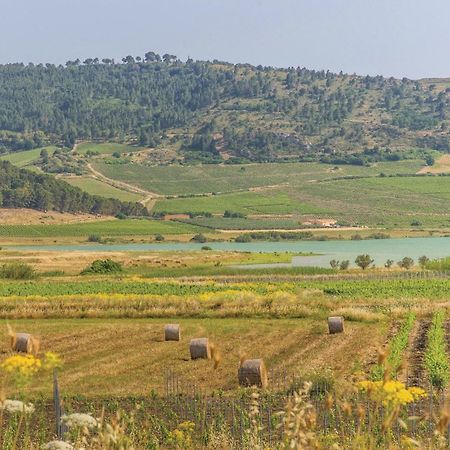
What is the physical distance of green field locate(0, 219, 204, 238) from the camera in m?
124

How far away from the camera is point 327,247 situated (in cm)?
10825

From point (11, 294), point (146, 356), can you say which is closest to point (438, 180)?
point (11, 294)

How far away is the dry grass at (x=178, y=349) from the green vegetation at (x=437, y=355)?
5.94 feet

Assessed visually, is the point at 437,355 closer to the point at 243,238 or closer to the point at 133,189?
the point at 243,238

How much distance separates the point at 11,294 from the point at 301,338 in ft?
67.0

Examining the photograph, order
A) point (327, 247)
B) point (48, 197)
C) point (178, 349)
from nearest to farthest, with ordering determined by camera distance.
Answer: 1. point (178, 349)
2. point (327, 247)
3. point (48, 197)

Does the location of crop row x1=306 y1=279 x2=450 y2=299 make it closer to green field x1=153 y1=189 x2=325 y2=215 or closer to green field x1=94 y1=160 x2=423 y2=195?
green field x1=153 y1=189 x2=325 y2=215

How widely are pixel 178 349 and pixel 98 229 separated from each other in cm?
10244

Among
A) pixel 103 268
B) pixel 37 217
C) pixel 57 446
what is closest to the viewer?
pixel 57 446

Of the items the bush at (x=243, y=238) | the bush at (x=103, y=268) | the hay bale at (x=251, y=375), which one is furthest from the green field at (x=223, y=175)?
the hay bale at (x=251, y=375)

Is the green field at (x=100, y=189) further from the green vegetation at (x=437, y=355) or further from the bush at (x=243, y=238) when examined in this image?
the green vegetation at (x=437, y=355)

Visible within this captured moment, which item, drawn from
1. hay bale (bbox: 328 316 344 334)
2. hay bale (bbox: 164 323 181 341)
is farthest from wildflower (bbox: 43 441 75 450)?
hay bale (bbox: 328 316 344 334)

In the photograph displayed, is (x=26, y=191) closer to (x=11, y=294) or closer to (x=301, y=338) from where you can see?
(x=11, y=294)

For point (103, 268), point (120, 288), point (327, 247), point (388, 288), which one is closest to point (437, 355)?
point (388, 288)
